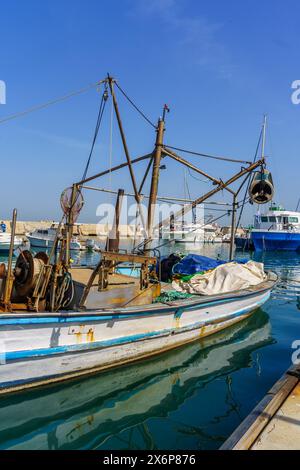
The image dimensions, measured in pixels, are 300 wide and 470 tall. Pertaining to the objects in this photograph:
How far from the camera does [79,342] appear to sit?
6.15 meters

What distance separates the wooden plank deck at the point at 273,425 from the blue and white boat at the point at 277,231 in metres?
40.7

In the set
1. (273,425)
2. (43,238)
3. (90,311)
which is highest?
(43,238)

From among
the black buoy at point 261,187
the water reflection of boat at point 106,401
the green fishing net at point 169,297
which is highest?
the black buoy at point 261,187

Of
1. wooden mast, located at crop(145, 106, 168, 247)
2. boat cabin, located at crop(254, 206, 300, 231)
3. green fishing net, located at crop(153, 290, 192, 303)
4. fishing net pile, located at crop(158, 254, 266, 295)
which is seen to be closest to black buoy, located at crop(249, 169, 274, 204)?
fishing net pile, located at crop(158, 254, 266, 295)

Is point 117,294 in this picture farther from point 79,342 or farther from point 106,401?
point 106,401

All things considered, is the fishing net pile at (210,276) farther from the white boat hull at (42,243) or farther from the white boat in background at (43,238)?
the white boat in background at (43,238)

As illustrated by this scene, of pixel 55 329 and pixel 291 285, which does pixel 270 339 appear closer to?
pixel 55 329

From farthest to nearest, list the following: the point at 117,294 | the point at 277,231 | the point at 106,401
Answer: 1. the point at 277,231
2. the point at 117,294
3. the point at 106,401

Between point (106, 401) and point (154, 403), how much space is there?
32.1 inches

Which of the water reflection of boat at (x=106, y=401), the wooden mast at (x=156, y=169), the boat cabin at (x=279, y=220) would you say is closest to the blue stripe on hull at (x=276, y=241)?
the boat cabin at (x=279, y=220)

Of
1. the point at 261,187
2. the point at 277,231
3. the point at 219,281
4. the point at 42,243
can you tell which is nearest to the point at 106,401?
the point at 219,281

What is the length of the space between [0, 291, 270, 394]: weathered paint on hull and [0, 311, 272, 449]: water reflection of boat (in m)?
0.22

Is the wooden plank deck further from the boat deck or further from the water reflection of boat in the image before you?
the boat deck

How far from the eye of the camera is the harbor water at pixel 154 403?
4746 millimetres
